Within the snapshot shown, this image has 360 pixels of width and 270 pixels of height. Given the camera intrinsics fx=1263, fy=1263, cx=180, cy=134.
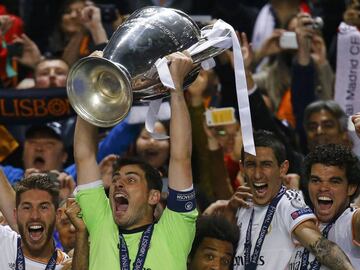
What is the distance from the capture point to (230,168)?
990cm

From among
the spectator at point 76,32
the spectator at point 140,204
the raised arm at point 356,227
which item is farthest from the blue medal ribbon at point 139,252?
the spectator at point 76,32

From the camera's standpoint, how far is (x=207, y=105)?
36.1 feet

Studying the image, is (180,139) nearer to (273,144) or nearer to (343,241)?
(273,144)

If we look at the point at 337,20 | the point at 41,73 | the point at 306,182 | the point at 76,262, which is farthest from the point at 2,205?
the point at 337,20

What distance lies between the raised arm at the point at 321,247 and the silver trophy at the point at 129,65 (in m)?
1.15

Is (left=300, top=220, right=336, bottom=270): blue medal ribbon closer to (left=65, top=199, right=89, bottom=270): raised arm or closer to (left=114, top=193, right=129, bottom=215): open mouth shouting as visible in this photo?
(left=114, top=193, right=129, bottom=215): open mouth shouting

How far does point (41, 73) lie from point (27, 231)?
308 centimetres

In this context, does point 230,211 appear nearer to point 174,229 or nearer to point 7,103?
point 174,229

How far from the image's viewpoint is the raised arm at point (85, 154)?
24.2 ft

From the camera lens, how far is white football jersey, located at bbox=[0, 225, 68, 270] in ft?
25.0

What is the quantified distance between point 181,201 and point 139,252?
38cm

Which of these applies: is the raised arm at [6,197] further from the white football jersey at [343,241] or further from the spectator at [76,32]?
the spectator at [76,32]

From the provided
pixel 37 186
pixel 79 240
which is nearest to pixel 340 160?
pixel 79 240

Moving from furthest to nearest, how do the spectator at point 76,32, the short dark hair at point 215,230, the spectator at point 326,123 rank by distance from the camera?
the spectator at point 76,32, the spectator at point 326,123, the short dark hair at point 215,230
